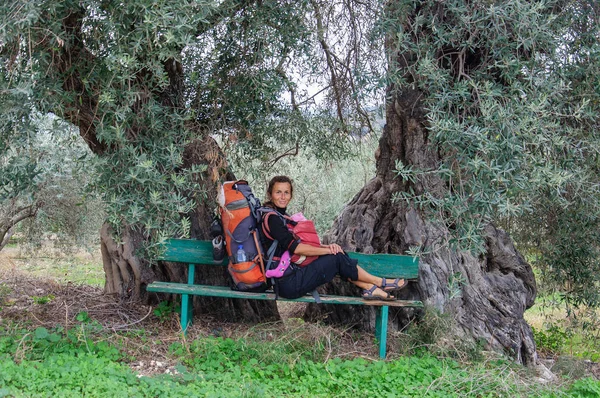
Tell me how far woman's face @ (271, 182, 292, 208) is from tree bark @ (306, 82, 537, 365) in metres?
1.09

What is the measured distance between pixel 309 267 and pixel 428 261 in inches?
52.7

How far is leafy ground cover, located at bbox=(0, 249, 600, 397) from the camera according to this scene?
15.4 feet

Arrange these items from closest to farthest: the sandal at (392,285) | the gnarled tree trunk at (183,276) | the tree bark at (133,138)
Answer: the tree bark at (133,138) → the sandal at (392,285) → the gnarled tree trunk at (183,276)

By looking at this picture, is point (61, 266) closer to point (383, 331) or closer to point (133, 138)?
point (133, 138)

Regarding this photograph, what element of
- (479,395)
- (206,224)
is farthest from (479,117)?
(206,224)

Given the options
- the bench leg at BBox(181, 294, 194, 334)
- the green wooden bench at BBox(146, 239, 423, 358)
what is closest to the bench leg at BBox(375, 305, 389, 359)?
the green wooden bench at BBox(146, 239, 423, 358)

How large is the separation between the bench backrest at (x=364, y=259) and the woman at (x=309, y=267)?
0.16 meters

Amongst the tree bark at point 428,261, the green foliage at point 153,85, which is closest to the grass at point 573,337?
the tree bark at point 428,261

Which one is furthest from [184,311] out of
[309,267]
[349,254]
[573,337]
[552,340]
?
[573,337]

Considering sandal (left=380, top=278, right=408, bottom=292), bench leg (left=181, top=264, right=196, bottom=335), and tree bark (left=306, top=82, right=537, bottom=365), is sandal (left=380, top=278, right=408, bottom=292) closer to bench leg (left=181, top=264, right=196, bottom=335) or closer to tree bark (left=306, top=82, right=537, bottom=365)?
tree bark (left=306, top=82, right=537, bottom=365)

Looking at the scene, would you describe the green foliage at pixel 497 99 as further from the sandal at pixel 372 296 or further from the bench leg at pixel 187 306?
the bench leg at pixel 187 306

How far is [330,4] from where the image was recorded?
6578 millimetres

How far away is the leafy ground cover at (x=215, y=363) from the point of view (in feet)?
15.4

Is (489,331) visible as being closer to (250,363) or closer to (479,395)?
(479,395)
